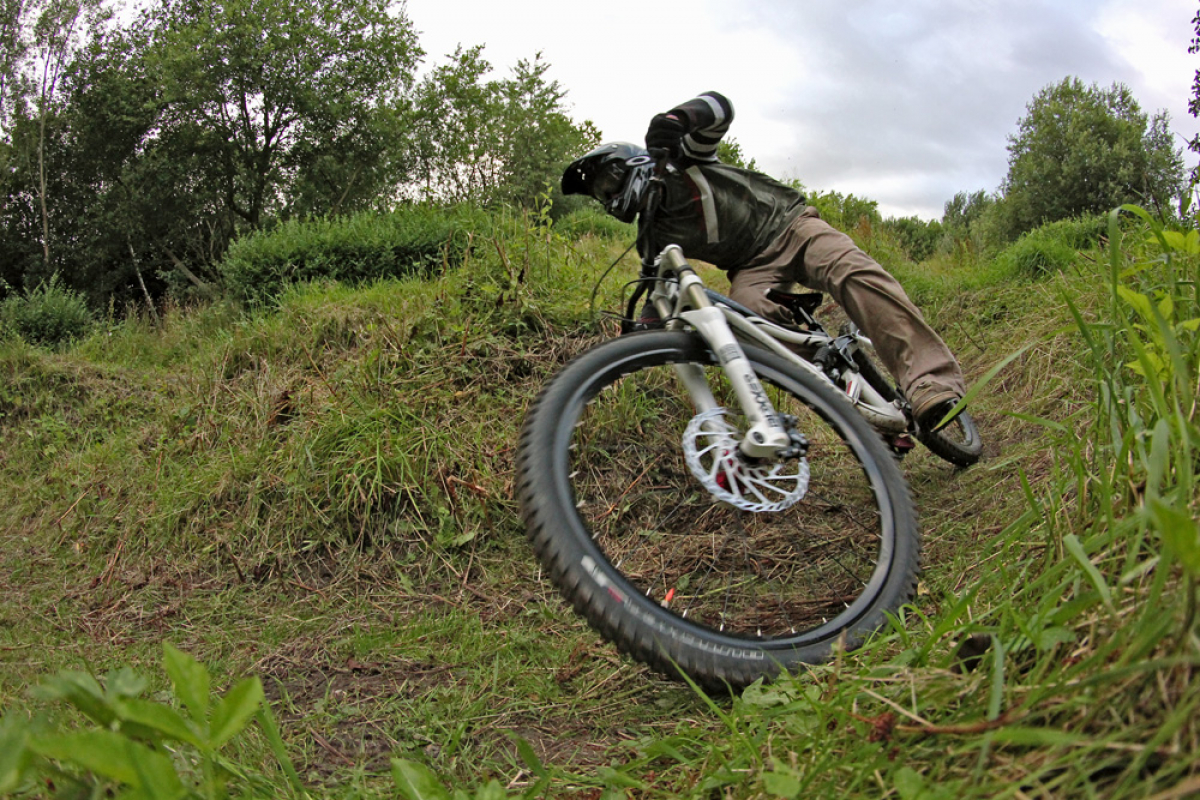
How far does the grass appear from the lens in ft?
2.51

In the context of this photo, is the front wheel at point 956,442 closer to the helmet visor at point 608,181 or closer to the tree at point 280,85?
the helmet visor at point 608,181

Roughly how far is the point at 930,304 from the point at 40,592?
671cm

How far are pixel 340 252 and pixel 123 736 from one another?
7266 millimetres

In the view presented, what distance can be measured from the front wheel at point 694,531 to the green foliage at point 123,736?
2.65 ft

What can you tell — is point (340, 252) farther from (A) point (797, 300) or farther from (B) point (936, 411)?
(B) point (936, 411)

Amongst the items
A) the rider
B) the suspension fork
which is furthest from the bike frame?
the rider

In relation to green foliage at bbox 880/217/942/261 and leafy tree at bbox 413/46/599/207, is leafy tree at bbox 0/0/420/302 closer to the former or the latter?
leafy tree at bbox 413/46/599/207

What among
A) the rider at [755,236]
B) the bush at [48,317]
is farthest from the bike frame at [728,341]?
the bush at [48,317]

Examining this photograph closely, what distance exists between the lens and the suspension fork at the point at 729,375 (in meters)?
1.75

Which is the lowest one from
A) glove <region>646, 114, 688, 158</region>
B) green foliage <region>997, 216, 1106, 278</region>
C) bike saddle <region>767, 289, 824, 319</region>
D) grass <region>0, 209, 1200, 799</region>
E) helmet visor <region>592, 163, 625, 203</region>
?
grass <region>0, 209, 1200, 799</region>

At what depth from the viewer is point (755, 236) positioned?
295cm

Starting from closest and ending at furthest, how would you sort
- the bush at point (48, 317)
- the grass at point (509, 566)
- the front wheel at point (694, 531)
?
1. the grass at point (509, 566)
2. the front wheel at point (694, 531)
3. the bush at point (48, 317)

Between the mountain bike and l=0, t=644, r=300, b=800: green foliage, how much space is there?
81cm

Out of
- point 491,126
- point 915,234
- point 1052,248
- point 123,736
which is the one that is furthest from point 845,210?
point 491,126
